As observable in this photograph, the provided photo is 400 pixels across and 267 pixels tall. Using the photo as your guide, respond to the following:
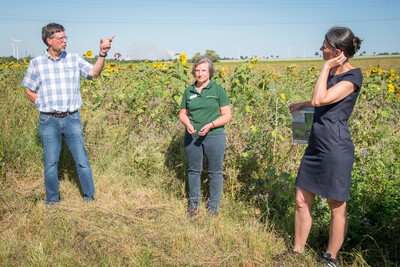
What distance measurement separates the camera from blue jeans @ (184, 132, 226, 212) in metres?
2.82

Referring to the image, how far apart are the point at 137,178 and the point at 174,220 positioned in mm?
1015

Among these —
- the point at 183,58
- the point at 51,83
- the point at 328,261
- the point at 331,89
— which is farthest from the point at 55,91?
the point at 328,261

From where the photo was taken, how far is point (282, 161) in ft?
11.6

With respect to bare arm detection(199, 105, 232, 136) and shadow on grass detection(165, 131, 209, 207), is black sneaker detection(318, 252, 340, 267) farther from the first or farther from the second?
shadow on grass detection(165, 131, 209, 207)

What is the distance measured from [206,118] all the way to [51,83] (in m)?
1.49

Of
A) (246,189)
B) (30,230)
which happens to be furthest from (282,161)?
(30,230)

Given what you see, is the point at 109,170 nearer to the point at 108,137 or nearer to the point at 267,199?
the point at 108,137

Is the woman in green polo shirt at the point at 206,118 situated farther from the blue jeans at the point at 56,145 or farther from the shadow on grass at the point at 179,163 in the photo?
the blue jeans at the point at 56,145

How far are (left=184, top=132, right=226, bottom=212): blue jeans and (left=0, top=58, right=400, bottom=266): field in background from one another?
0.60 ft

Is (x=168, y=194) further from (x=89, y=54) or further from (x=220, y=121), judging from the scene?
(x=89, y=54)

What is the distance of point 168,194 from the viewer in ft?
11.0

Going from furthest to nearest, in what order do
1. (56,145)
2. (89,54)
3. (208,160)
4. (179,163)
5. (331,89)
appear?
(89,54) < (179,163) < (56,145) < (208,160) < (331,89)

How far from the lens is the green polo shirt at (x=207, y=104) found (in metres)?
2.79

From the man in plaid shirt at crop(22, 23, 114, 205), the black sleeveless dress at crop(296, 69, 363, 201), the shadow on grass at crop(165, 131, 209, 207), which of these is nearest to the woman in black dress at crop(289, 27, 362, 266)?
the black sleeveless dress at crop(296, 69, 363, 201)
